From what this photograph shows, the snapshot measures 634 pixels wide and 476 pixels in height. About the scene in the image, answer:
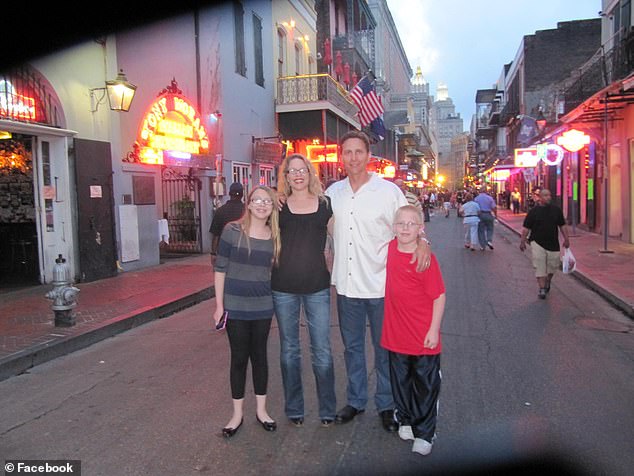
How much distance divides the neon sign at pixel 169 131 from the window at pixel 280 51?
279 inches

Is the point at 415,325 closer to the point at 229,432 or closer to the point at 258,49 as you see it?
the point at 229,432

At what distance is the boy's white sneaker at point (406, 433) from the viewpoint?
357 centimetres

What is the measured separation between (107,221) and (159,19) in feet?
19.3

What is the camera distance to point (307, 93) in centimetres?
1872

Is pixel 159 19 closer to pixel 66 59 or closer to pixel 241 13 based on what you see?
pixel 241 13

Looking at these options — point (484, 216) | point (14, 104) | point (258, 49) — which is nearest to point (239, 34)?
point (258, 49)

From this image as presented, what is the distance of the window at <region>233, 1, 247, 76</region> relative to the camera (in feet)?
51.4

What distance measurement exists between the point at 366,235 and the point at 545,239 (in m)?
5.77

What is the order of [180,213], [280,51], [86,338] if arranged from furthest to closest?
[280,51] → [180,213] → [86,338]

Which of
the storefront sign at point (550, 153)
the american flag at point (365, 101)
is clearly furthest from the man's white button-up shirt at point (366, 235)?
the storefront sign at point (550, 153)

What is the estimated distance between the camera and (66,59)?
9.69m

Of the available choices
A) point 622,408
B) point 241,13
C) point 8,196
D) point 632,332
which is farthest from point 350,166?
point 241,13

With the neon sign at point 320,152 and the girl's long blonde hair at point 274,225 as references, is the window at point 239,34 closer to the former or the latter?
the neon sign at point 320,152

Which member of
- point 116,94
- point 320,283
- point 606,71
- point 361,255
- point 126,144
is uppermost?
point 606,71
